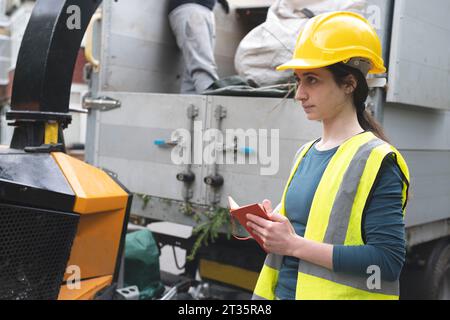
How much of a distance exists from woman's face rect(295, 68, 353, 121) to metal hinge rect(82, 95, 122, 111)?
2.52m

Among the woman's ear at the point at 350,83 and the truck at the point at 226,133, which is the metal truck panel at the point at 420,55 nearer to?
the truck at the point at 226,133

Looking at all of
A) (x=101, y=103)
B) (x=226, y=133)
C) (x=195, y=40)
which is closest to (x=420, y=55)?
(x=226, y=133)

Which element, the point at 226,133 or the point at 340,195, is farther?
the point at 226,133

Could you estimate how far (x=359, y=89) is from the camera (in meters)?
1.68

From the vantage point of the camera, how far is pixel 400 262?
4.99ft

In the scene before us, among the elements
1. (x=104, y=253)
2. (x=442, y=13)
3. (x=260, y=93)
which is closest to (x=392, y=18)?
(x=442, y=13)

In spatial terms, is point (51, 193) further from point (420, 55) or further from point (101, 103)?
point (420, 55)

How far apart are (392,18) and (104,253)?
6.66 feet

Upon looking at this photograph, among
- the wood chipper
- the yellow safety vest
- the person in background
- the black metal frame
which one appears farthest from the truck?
the yellow safety vest

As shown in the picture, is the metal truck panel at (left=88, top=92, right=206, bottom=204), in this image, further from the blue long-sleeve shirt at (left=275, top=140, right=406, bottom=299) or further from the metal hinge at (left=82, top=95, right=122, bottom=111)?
the blue long-sleeve shirt at (left=275, top=140, right=406, bottom=299)

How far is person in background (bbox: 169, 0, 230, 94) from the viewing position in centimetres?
431

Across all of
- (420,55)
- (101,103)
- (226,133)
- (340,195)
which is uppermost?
(420,55)

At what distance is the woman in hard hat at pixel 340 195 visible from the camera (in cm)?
151

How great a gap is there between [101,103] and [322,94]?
2.71m
